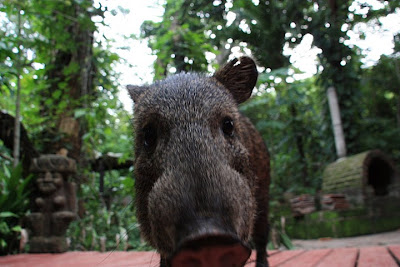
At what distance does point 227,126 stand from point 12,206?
3.26m

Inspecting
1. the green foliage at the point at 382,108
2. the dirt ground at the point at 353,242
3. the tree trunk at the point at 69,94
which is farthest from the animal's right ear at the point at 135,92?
the green foliage at the point at 382,108

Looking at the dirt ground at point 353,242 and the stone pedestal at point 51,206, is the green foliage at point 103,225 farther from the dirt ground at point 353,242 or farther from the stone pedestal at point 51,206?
the dirt ground at point 353,242

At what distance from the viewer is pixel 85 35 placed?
474 cm

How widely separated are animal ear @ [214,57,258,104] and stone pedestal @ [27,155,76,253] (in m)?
2.62

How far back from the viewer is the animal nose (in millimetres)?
944

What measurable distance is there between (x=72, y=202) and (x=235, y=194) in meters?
3.46

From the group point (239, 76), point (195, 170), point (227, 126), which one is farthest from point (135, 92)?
point (195, 170)

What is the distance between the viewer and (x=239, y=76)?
2322 mm

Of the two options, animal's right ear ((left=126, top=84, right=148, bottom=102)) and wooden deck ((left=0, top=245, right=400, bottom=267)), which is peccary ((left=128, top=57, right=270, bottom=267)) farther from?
wooden deck ((left=0, top=245, right=400, bottom=267))

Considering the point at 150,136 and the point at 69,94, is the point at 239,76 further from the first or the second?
the point at 69,94

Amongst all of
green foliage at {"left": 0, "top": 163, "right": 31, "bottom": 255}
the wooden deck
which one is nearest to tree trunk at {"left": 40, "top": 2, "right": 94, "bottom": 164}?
green foliage at {"left": 0, "top": 163, "right": 31, "bottom": 255}

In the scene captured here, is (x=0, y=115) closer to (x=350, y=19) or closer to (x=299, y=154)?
(x=350, y=19)

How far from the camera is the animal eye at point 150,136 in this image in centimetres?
175

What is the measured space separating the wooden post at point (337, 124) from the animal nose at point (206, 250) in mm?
9478
